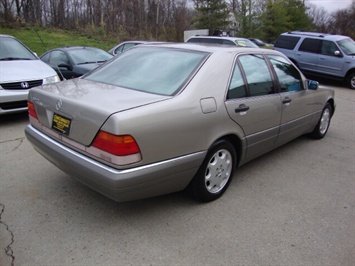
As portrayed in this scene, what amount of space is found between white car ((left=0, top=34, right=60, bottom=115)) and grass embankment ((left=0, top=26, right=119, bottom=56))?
34.2 feet

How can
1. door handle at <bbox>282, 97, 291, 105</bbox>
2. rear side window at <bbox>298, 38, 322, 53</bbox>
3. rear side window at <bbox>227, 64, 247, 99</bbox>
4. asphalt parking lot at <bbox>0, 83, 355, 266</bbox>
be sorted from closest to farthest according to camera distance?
asphalt parking lot at <bbox>0, 83, 355, 266</bbox> < rear side window at <bbox>227, 64, 247, 99</bbox> < door handle at <bbox>282, 97, 291, 105</bbox> < rear side window at <bbox>298, 38, 322, 53</bbox>

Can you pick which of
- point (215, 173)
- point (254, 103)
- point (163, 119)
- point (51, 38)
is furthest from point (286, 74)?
point (51, 38)

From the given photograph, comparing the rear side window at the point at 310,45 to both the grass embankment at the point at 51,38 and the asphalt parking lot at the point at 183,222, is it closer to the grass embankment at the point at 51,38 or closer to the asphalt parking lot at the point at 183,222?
the asphalt parking lot at the point at 183,222

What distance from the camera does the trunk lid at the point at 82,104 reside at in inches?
97.4

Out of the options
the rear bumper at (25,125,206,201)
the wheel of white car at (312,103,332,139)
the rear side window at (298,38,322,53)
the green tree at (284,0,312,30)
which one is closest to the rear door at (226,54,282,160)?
the rear bumper at (25,125,206,201)

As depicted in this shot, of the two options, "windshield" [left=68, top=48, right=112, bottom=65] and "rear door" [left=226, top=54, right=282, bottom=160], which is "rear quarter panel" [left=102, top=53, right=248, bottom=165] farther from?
"windshield" [left=68, top=48, right=112, bottom=65]

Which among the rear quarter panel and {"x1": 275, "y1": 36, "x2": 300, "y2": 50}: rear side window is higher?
{"x1": 275, "y1": 36, "x2": 300, "y2": 50}: rear side window

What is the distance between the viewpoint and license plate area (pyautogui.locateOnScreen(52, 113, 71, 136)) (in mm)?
2709

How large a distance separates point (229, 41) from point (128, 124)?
10732 millimetres

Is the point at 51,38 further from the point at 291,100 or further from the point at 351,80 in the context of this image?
the point at 291,100

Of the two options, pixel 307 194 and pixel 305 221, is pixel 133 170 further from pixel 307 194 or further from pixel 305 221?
pixel 307 194

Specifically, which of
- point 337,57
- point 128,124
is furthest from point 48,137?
point 337,57

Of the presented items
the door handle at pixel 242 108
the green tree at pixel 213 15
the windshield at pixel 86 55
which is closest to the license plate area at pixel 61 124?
the door handle at pixel 242 108

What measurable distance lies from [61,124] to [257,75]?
7.21 ft
